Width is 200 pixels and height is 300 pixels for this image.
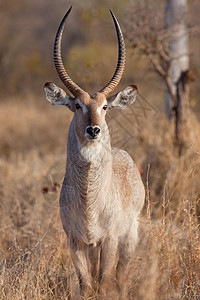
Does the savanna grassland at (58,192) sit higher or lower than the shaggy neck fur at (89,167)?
lower

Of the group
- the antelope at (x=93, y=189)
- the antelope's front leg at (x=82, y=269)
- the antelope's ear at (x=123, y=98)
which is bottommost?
the antelope's front leg at (x=82, y=269)

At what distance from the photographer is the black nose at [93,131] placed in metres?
3.57

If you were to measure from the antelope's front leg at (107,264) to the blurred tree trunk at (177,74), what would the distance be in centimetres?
311

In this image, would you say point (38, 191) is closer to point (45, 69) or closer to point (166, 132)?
point (166, 132)

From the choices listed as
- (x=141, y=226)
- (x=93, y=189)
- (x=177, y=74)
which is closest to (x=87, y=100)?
(x=93, y=189)

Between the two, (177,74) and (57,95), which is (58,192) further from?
(177,74)

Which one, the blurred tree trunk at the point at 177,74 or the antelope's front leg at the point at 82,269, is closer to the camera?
the antelope's front leg at the point at 82,269

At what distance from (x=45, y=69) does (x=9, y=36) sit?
2339 mm

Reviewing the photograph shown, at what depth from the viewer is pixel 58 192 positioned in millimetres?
5738

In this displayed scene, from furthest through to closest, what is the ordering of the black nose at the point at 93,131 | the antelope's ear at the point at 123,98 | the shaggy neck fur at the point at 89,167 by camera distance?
the antelope's ear at the point at 123,98
the shaggy neck fur at the point at 89,167
the black nose at the point at 93,131

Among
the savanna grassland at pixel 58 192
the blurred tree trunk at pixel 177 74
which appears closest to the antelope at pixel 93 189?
the savanna grassland at pixel 58 192

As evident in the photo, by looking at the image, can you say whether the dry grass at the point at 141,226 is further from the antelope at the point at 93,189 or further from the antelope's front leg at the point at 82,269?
the antelope at the point at 93,189

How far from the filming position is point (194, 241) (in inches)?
160

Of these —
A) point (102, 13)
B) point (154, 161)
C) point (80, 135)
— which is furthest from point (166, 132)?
point (80, 135)
